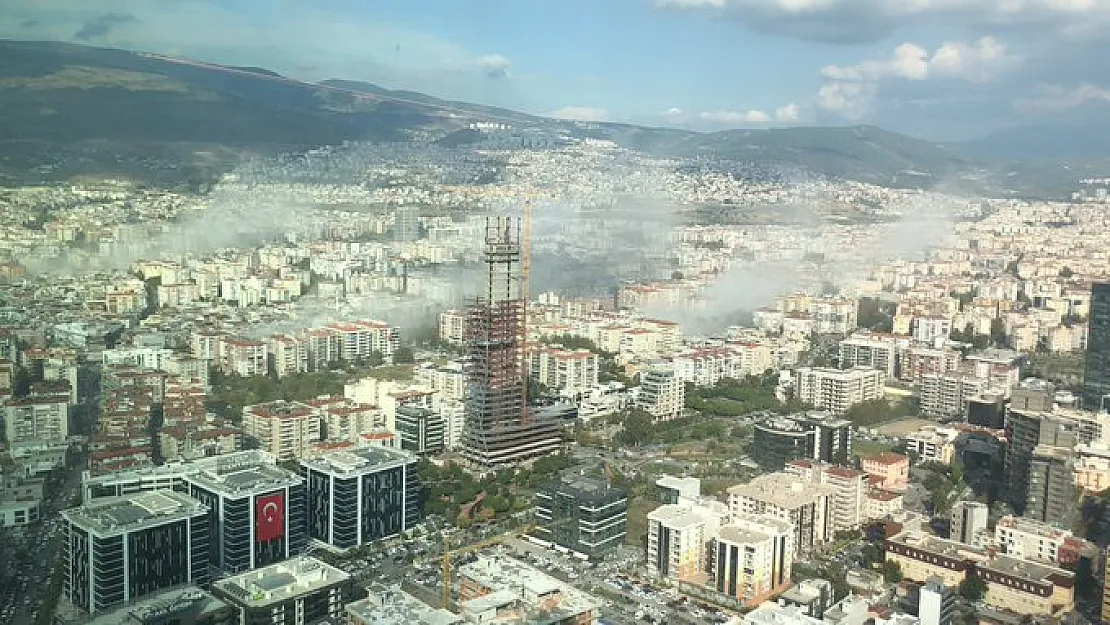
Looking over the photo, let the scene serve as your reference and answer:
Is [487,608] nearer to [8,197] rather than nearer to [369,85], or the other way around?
[8,197]

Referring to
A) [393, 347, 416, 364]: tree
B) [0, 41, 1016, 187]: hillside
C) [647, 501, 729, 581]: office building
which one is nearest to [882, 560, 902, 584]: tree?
[647, 501, 729, 581]: office building

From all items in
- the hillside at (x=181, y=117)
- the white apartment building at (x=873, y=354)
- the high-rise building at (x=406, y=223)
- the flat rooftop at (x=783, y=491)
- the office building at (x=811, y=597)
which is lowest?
the office building at (x=811, y=597)

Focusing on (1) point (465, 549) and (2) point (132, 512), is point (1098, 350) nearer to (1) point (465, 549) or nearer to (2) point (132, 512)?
(1) point (465, 549)

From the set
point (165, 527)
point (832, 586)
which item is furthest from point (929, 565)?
point (165, 527)

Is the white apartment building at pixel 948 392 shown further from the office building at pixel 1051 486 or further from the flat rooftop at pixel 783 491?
the flat rooftop at pixel 783 491

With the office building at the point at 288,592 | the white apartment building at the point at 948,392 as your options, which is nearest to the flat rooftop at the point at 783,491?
the office building at the point at 288,592

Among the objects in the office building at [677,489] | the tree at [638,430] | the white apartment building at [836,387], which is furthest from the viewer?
the white apartment building at [836,387]

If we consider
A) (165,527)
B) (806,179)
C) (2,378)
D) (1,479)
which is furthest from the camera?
(806,179)
